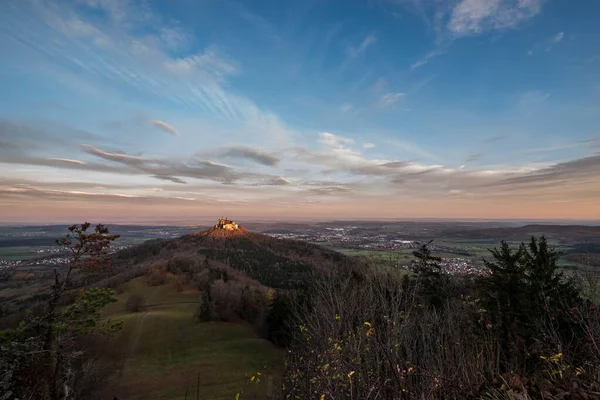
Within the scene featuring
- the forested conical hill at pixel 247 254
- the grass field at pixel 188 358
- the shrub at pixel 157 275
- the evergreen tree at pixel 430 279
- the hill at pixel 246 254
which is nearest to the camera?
the evergreen tree at pixel 430 279

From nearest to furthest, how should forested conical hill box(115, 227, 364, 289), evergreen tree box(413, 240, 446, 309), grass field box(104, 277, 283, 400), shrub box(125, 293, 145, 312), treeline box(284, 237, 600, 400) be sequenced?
treeline box(284, 237, 600, 400), evergreen tree box(413, 240, 446, 309), grass field box(104, 277, 283, 400), shrub box(125, 293, 145, 312), forested conical hill box(115, 227, 364, 289)

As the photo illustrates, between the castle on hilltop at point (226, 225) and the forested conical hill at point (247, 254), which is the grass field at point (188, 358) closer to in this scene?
the forested conical hill at point (247, 254)

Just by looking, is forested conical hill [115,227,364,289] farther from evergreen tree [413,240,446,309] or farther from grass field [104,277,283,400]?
evergreen tree [413,240,446,309]

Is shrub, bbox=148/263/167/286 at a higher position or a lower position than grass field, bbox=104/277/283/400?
higher

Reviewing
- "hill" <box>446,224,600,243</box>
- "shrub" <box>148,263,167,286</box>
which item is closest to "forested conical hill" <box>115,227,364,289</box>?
"shrub" <box>148,263,167,286</box>

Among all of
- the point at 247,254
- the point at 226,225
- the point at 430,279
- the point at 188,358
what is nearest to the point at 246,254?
the point at 247,254

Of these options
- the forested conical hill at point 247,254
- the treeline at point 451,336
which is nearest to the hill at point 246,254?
the forested conical hill at point 247,254
